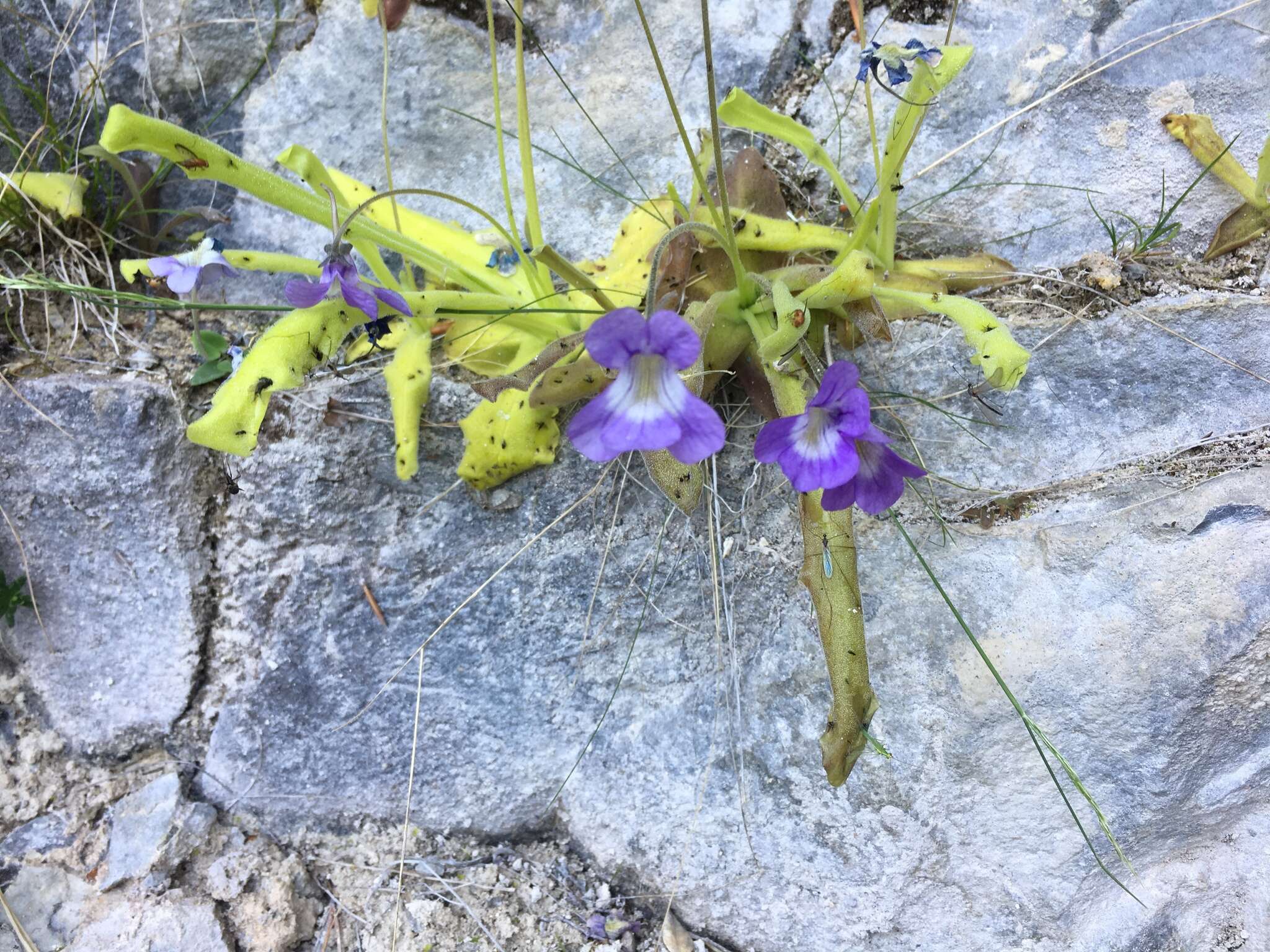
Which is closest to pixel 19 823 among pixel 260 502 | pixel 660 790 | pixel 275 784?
pixel 275 784

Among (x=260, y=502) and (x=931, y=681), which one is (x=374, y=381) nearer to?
(x=260, y=502)

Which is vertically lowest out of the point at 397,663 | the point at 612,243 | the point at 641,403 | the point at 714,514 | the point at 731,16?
the point at 397,663

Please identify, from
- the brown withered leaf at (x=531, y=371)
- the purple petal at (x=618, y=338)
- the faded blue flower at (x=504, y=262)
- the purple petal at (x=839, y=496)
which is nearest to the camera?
the purple petal at (x=618, y=338)

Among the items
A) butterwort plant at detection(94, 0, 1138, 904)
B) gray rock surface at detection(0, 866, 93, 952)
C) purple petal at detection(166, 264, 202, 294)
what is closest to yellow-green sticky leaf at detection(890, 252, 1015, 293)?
butterwort plant at detection(94, 0, 1138, 904)

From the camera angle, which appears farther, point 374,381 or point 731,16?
point 731,16

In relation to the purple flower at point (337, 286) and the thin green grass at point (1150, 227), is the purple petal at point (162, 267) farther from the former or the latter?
the thin green grass at point (1150, 227)

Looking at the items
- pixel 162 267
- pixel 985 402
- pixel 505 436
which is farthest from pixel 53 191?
pixel 985 402

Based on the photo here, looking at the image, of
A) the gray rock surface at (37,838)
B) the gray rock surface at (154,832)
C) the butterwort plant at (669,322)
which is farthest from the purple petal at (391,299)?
the gray rock surface at (37,838)
